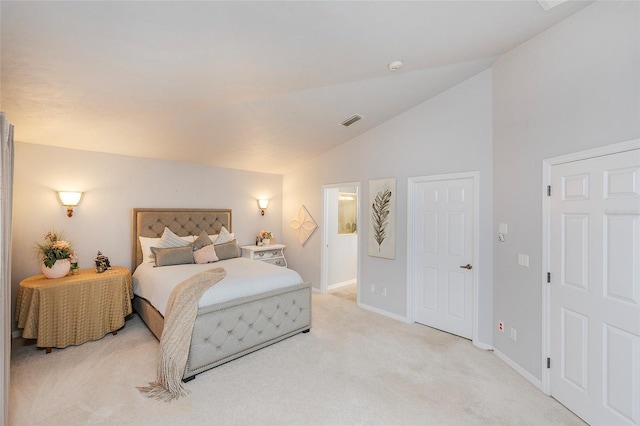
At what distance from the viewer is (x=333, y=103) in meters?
3.42

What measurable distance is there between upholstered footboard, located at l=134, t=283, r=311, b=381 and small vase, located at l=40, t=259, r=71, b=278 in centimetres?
95

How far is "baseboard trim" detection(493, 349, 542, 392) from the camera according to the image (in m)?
2.53

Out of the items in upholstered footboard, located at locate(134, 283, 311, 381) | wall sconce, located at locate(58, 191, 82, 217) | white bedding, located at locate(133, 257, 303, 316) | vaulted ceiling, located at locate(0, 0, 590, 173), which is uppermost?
vaulted ceiling, located at locate(0, 0, 590, 173)

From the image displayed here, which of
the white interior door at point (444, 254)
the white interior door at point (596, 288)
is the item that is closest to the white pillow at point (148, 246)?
the white interior door at point (444, 254)

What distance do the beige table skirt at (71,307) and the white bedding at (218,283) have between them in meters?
0.33

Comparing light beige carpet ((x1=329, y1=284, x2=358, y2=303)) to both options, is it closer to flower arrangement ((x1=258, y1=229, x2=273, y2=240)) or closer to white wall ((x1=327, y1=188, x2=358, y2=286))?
white wall ((x1=327, y1=188, x2=358, y2=286))

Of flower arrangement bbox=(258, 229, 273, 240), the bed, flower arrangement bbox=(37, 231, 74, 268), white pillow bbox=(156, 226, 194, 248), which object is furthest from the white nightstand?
flower arrangement bbox=(37, 231, 74, 268)

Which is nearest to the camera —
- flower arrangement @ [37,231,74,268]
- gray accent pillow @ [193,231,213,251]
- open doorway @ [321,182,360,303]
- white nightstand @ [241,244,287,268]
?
flower arrangement @ [37,231,74,268]

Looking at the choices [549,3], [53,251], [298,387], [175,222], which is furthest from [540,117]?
[53,251]

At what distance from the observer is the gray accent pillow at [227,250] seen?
4480 millimetres

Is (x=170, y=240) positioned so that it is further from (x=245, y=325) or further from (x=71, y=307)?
(x=245, y=325)

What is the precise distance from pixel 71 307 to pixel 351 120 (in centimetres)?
418

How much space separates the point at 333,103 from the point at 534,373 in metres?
3.57

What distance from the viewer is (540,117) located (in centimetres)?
257
